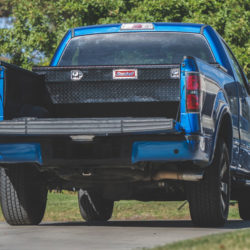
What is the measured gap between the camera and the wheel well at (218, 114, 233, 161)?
27.9 feet

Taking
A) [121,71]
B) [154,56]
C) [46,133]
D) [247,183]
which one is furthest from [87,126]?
[247,183]

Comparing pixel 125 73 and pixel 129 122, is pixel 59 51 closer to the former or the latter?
pixel 125 73

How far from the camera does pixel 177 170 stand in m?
7.82

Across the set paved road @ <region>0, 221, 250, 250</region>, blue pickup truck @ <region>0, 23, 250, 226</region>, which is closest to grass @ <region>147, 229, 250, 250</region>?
paved road @ <region>0, 221, 250, 250</region>

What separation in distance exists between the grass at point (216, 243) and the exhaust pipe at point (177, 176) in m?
1.10

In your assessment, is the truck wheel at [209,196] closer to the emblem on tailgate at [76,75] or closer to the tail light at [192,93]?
the tail light at [192,93]

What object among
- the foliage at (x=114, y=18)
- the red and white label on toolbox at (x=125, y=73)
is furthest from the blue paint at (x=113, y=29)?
the foliage at (x=114, y=18)

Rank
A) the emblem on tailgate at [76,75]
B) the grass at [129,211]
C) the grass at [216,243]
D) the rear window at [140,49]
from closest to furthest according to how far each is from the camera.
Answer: the grass at [216,243], the emblem on tailgate at [76,75], the rear window at [140,49], the grass at [129,211]

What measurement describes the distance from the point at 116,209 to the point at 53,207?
1.27 meters

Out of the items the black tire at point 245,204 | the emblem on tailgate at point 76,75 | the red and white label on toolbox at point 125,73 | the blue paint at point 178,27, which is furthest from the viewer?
the black tire at point 245,204

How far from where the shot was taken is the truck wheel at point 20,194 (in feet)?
27.4

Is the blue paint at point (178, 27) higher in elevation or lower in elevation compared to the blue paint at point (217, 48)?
higher

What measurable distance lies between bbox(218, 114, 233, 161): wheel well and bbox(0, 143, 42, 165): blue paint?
2.06 metres

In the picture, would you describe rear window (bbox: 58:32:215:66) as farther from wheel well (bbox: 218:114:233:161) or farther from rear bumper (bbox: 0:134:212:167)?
rear bumper (bbox: 0:134:212:167)
